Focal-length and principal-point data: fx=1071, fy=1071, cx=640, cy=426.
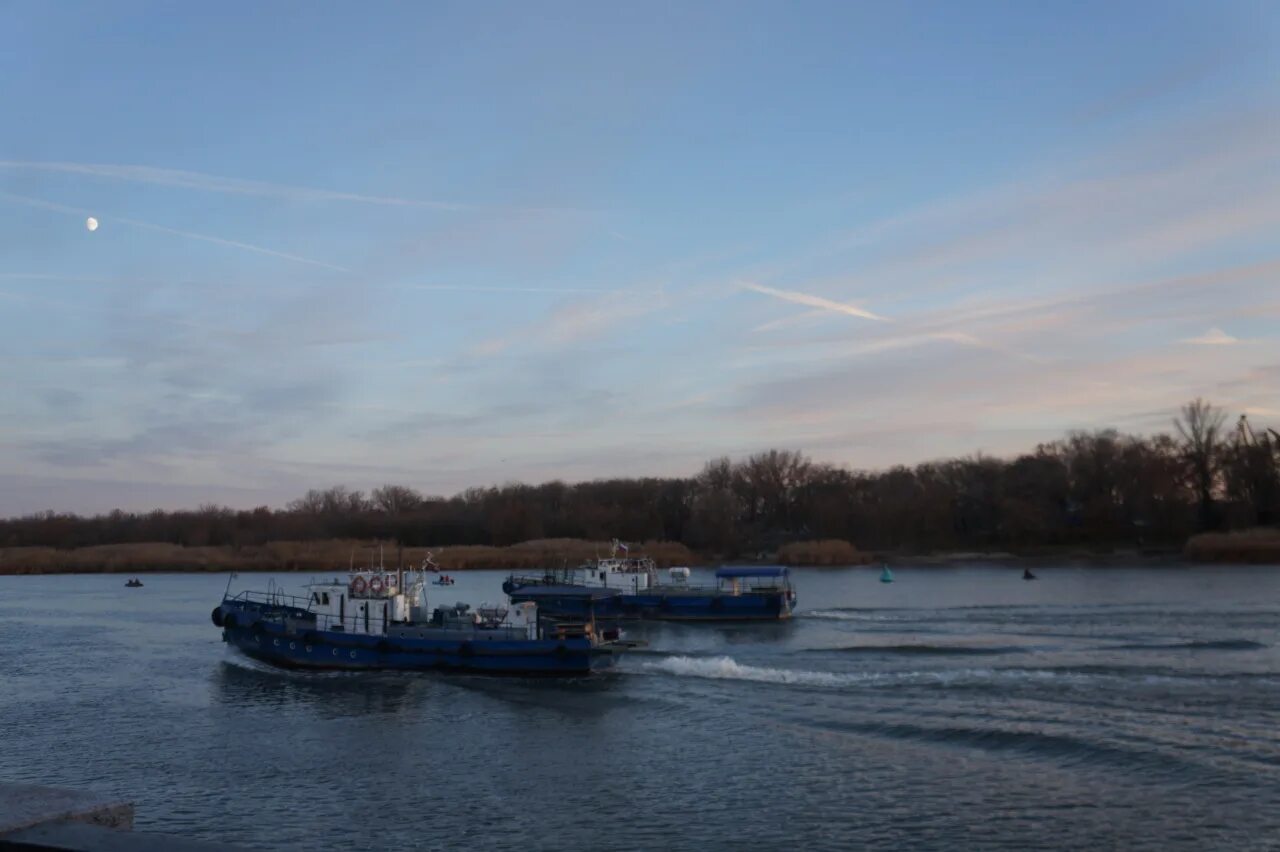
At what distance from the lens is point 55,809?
5777 mm

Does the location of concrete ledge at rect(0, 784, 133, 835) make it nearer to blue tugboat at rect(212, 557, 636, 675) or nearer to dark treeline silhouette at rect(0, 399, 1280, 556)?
blue tugboat at rect(212, 557, 636, 675)

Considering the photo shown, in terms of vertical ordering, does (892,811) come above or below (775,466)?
below

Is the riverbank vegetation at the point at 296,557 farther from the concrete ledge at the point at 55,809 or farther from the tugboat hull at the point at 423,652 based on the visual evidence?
the concrete ledge at the point at 55,809

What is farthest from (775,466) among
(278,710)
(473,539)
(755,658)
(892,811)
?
(892,811)

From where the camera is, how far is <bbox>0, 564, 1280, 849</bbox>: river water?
62.3 feet


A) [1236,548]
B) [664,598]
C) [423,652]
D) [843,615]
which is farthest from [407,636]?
[1236,548]

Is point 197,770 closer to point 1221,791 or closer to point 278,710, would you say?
point 278,710

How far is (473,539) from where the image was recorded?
140m

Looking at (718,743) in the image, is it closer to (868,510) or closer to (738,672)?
(738,672)

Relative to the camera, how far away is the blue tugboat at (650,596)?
196 ft

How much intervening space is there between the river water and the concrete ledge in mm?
12887

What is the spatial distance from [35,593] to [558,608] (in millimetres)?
61724

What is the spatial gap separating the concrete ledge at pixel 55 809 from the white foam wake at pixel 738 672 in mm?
29718

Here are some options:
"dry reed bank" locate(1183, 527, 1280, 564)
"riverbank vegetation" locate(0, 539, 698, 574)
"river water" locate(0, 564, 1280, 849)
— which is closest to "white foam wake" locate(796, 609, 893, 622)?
"river water" locate(0, 564, 1280, 849)
